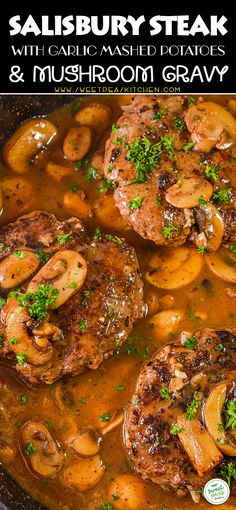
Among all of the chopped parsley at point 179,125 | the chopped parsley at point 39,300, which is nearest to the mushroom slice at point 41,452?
the chopped parsley at point 39,300

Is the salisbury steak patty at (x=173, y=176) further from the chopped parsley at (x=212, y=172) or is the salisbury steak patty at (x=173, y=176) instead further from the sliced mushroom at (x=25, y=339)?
the sliced mushroom at (x=25, y=339)

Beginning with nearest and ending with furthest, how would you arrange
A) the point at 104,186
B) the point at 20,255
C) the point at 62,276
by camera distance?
the point at 62,276 < the point at 20,255 < the point at 104,186

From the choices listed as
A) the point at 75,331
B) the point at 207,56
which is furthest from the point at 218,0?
the point at 75,331

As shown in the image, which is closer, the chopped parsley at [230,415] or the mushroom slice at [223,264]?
the chopped parsley at [230,415]

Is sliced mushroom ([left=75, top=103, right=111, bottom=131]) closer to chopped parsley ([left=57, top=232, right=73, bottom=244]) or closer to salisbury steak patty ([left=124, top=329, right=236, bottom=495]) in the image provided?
chopped parsley ([left=57, top=232, right=73, bottom=244])

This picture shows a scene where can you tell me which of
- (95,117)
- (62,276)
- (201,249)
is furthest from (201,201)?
(95,117)

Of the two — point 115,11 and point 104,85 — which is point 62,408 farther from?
point 115,11

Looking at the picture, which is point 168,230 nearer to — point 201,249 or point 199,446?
point 201,249
